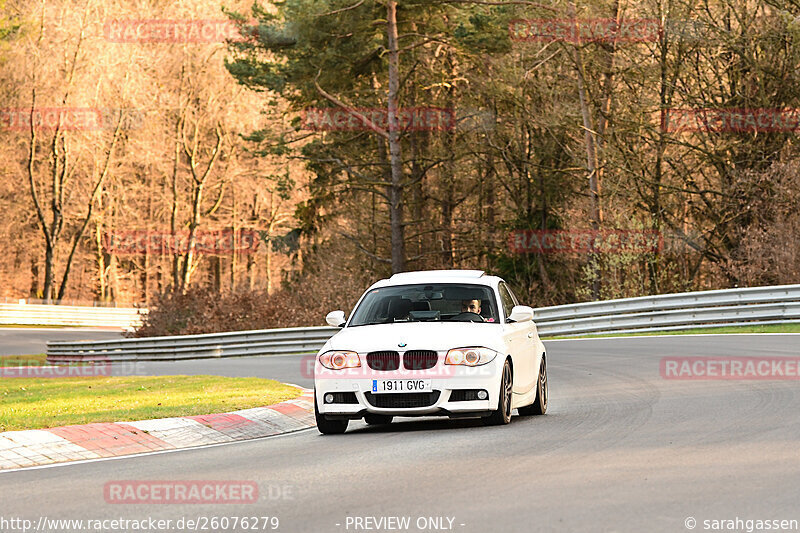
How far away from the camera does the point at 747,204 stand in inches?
1369

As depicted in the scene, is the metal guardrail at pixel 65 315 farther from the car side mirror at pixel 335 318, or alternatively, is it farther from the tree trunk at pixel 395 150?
the car side mirror at pixel 335 318

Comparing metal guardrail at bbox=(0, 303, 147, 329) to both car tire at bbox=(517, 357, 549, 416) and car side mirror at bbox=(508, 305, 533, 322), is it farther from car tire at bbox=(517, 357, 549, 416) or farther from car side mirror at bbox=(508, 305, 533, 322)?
car side mirror at bbox=(508, 305, 533, 322)

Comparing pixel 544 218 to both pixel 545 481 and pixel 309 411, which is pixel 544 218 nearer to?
pixel 309 411

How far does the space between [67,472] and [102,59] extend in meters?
57.8

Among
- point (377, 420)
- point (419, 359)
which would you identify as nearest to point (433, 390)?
point (419, 359)

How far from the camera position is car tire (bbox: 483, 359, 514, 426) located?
12016mm

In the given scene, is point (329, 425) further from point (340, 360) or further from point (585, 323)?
point (585, 323)

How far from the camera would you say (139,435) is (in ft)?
39.8

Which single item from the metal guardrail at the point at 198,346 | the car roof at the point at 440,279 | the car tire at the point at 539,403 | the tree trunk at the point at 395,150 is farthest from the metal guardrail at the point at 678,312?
the car roof at the point at 440,279

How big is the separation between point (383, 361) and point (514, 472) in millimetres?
3238

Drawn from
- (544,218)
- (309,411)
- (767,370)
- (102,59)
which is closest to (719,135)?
(544,218)

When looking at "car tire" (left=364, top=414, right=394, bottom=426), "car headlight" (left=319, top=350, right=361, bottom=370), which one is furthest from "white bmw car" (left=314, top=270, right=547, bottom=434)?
"car tire" (left=364, top=414, right=394, bottom=426)

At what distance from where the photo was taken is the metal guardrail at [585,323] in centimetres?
2828

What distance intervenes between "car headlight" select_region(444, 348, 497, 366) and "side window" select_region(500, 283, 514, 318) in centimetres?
134
